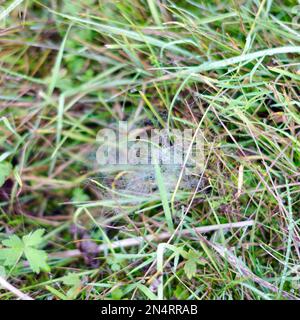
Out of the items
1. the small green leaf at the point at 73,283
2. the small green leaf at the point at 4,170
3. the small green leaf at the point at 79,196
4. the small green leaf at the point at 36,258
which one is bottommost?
the small green leaf at the point at 73,283

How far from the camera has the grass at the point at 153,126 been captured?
1.46m

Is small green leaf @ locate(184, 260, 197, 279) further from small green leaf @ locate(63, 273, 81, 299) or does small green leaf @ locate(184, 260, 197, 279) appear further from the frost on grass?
small green leaf @ locate(63, 273, 81, 299)

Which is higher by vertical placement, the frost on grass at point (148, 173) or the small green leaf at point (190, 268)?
the frost on grass at point (148, 173)

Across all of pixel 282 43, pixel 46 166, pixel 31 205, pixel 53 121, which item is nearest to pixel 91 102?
pixel 53 121

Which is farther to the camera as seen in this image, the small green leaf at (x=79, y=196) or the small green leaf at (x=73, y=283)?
the small green leaf at (x=79, y=196)

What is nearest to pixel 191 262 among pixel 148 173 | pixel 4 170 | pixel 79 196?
pixel 148 173

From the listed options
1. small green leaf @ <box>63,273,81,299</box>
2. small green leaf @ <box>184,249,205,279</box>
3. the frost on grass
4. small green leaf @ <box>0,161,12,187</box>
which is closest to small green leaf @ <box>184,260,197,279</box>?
small green leaf @ <box>184,249,205,279</box>

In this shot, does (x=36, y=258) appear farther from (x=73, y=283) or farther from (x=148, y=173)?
(x=148, y=173)

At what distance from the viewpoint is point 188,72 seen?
1.54 meters

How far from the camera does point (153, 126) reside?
1.63m

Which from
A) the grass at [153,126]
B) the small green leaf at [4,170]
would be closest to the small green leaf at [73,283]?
the grass at [153,126]

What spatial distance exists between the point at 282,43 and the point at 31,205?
1.01 metres

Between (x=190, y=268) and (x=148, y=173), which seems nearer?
(x=190, y=268)

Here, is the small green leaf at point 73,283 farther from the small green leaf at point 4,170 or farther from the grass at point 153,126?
the small green leaf at point 4,170
